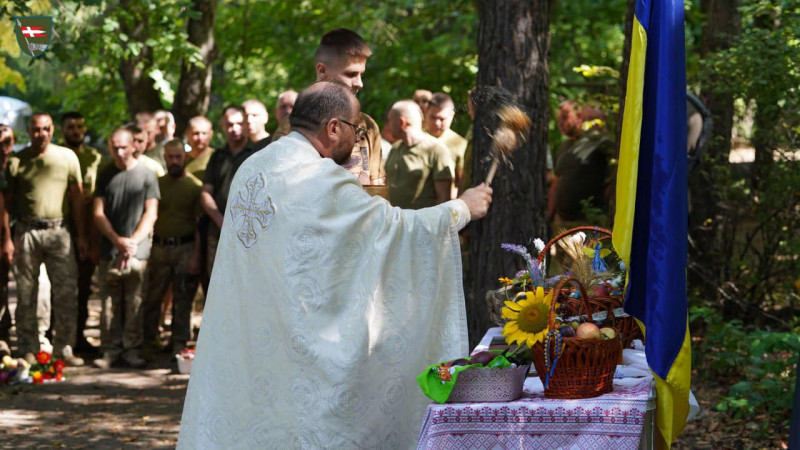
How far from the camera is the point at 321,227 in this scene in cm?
449

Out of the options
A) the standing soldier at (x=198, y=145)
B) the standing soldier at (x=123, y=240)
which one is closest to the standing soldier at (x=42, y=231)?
the standing soldier at (x=123, y=240)

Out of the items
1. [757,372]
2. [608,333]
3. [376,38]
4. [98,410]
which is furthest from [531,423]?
[376,38]

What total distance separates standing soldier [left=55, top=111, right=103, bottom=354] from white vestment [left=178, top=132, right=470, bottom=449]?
6953mm

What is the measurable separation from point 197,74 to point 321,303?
11.6m

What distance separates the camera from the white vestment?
14.7 feet

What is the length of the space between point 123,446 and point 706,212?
5.66 m

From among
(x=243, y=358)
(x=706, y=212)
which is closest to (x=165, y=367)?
(x=706, y=212)

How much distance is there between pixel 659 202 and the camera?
14.1ft

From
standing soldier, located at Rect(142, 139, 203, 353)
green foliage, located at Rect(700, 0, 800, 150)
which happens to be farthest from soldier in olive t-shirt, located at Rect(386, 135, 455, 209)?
green foliage, located at Rect(700, 0, 800, 150)

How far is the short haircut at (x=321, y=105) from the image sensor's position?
4629 mm

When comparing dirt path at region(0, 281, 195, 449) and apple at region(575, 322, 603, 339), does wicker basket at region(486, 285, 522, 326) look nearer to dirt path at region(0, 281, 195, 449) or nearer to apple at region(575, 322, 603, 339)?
apple at region(575, 322, 603, 339)

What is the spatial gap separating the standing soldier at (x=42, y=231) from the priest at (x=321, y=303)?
20.6ft

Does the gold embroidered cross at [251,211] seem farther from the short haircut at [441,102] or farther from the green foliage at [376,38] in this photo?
the green foliage at [376,38]

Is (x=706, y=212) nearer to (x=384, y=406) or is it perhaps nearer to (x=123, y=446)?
(x=123, y=446)
